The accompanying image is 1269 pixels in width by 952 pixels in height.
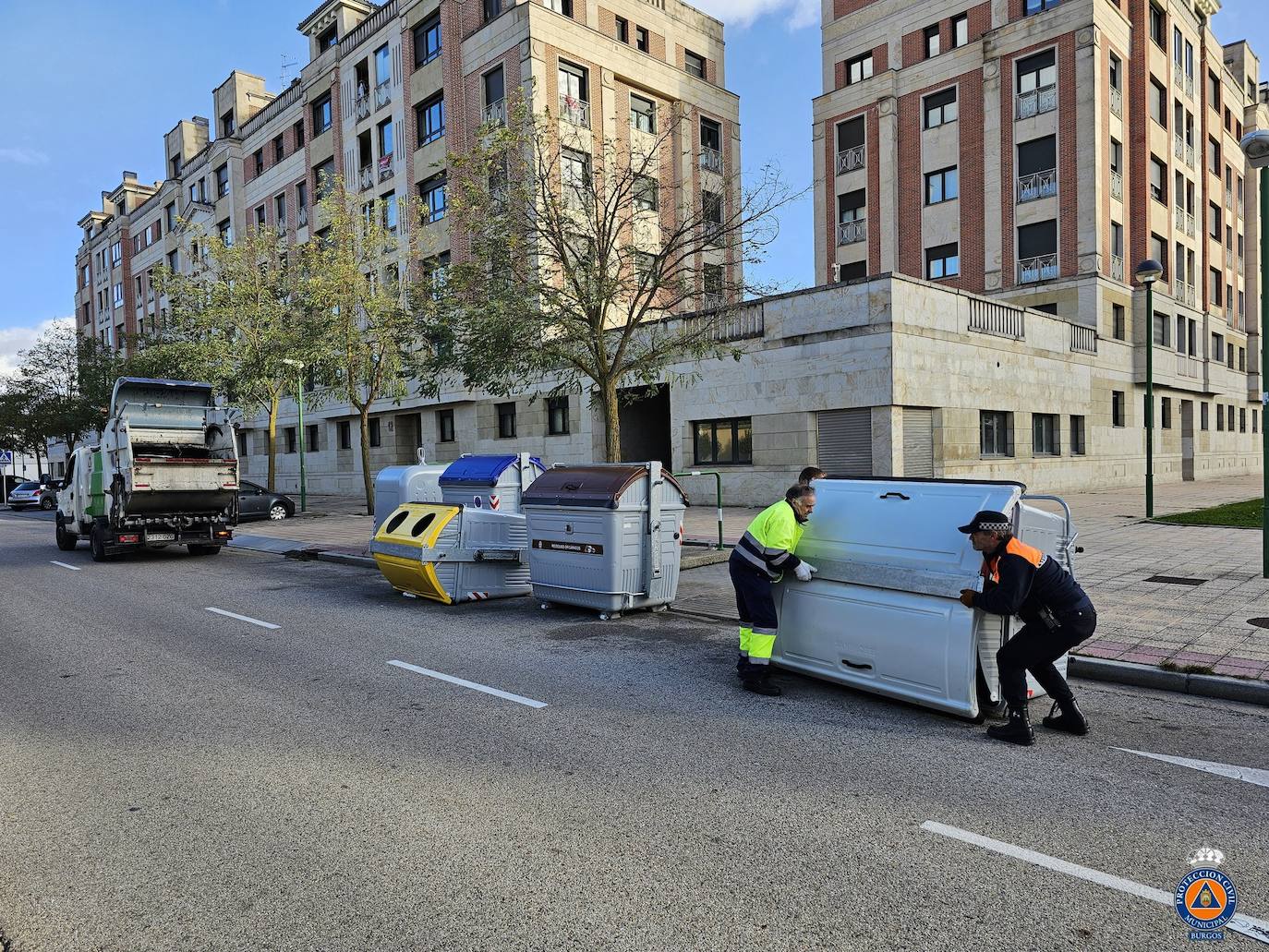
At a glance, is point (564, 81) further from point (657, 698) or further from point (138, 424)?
point (657, 698)

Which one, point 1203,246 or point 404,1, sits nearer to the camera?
point 404,1

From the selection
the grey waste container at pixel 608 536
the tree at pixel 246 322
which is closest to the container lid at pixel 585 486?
the grey waste container at pixel 608 536

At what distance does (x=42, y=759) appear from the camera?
4.90 metres

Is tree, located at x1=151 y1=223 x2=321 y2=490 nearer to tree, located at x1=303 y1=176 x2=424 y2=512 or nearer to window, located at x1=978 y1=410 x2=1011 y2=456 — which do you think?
tree, located at x1=303 y1=176 x2=424 y2=512

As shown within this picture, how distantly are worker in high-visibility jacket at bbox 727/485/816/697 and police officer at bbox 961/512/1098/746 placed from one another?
1.38 metres

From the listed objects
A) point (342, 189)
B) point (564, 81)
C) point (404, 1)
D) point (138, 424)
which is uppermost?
point (404, 1)

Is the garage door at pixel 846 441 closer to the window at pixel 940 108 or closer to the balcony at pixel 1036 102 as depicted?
the balcony at pixel 1036 102

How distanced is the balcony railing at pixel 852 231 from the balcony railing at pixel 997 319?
426 inches

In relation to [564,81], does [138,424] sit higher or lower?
lower

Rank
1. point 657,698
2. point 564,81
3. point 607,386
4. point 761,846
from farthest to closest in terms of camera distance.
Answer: point 564,81 → point 607,386 → point 657,698 → point 761,846

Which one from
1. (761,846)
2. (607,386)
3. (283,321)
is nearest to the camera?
(761,846)

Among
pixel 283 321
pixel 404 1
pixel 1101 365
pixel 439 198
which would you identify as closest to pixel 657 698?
pixel 283 321

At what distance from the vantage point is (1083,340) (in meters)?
26.1

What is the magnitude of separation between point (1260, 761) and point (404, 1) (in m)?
35.8
